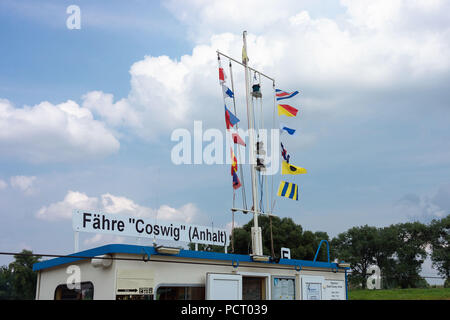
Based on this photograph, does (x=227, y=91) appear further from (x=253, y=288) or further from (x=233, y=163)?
(x=253, y=288)

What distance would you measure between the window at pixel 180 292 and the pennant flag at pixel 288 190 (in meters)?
4.53

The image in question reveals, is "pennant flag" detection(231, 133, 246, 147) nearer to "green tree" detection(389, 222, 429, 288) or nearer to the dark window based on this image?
the dark window

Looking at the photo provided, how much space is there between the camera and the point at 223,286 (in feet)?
34.3


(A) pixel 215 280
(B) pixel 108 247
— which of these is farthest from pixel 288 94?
(B) pixel 108 247

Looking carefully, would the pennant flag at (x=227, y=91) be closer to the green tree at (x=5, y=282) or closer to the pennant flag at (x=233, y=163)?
the pennant flag at (x=233, y=163)

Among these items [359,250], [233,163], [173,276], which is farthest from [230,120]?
[359,250]

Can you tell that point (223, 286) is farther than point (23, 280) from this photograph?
No

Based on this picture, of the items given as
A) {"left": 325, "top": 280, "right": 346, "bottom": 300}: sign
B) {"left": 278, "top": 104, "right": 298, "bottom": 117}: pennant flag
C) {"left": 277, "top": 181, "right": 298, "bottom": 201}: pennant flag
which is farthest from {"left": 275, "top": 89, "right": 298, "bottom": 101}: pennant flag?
{"left": 325, "top": 280, "right": 346, "bottom": 300}: sign

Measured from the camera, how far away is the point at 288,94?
49.3 ft

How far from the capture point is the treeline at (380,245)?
3672cm

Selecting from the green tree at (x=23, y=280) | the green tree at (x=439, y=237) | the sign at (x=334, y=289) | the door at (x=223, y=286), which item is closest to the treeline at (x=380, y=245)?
the green tree at (x=439, y=237)

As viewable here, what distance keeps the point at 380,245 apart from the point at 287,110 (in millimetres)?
32032

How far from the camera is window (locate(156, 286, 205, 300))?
380 inches

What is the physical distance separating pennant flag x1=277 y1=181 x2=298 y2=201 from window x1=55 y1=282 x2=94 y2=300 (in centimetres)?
652
